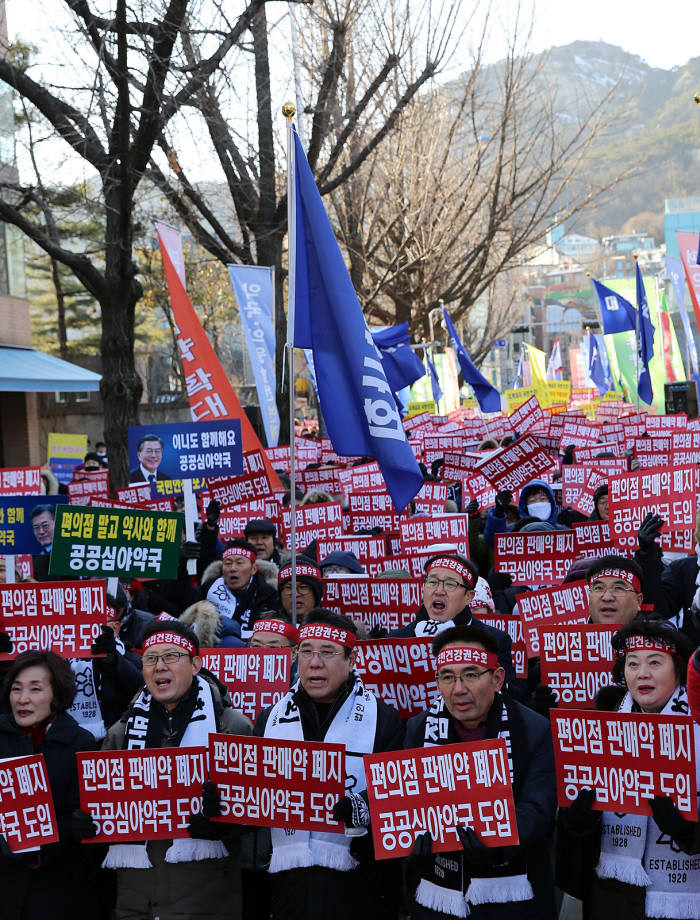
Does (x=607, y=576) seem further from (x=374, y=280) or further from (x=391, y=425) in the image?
(x=374, y=280)

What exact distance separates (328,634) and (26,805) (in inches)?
47.2

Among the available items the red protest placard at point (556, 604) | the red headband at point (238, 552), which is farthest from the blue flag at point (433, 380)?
the red protest placard at point (556, 604)

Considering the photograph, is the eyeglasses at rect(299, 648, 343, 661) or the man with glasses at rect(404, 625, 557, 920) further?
the eyeglasses at rect(299, 648, 343, 661)

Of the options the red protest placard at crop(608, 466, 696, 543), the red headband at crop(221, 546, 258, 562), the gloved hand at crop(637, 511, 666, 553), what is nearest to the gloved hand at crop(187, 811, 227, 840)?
the red headband at crop(221, 546, 258, 562)

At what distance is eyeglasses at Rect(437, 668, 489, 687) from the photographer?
12.9 ft

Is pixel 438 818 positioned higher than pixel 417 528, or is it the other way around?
pixel 417 528

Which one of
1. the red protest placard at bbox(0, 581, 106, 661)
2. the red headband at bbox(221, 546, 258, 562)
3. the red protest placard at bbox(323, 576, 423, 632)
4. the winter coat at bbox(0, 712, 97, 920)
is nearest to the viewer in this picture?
the winter coat at bbox(0, 712, 97, 920)

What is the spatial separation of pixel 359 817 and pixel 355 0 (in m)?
15.9

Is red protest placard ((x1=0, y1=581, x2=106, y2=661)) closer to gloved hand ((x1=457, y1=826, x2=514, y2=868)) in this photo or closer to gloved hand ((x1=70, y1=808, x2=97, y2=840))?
gloved hand ((x1=70, y1=808, x2=97, y2=840))

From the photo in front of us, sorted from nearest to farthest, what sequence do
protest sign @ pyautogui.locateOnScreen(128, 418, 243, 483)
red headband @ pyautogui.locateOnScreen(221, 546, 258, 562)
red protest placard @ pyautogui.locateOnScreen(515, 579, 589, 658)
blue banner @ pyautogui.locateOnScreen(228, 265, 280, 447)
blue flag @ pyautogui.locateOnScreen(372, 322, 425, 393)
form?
red protest placard @ pyautogui.locateOnScreen(515, 579, 589, 658) → red headband @ pyautogui.locateOnScreen(221, 546, 258, 562) → protest sign @ pyautogui.locateOnScreen(128, 418, 243, 483) → blue banner @ pyautogui.locateOnScreen(228, 265, 280, 447) → blue flag @ pyautogui.locateOnScreen(372, 322, 425, 393)

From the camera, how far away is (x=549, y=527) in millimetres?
7656

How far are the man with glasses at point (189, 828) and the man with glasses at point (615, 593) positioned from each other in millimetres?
1809

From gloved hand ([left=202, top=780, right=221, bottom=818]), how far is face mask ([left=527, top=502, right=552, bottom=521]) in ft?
17.4

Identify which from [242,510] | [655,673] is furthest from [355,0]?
[655,673]
